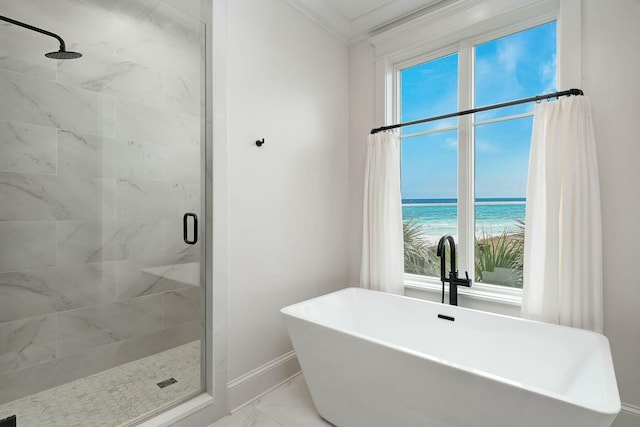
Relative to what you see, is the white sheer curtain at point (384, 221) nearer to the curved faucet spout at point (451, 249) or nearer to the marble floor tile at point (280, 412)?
the curved faucet spout at point (451, 249)

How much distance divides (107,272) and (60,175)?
0.52 meters

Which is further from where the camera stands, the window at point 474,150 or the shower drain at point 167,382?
the window at point 474,150

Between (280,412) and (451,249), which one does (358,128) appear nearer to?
(451,249)

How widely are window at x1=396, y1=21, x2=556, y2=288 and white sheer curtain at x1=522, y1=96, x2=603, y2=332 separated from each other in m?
0.31

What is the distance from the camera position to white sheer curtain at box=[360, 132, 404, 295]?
8.46 ft

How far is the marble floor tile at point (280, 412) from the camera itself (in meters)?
1.89

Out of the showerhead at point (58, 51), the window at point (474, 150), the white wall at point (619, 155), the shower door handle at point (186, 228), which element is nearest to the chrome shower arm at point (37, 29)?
the showerhead at point (58, 51)

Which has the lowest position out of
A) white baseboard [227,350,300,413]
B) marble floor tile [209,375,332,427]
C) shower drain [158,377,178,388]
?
marble floor tile [209,375,332,427]

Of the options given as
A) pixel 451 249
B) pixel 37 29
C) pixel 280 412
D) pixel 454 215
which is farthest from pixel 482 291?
pixel 37 29

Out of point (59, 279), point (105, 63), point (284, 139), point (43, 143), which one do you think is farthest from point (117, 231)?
point (284, 139)

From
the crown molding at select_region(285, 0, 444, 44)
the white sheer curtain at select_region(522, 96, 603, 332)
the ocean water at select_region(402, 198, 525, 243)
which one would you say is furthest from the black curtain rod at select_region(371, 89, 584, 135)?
the crown molding at select_region(285, 0, 444, 44)

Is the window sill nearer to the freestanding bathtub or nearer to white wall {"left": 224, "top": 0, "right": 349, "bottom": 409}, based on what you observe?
the freestanding bathtub

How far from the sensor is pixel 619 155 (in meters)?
1.80

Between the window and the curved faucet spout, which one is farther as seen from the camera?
the window
